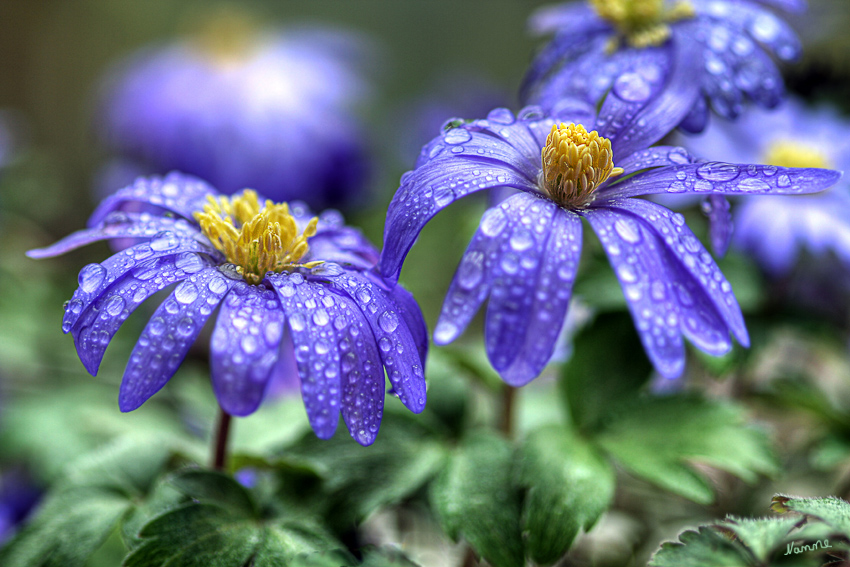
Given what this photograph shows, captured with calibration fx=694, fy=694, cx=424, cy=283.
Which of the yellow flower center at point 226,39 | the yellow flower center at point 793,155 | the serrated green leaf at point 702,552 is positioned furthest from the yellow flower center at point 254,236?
the yellow flower center at point 226,39

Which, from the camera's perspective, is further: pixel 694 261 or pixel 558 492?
pixel 558 492

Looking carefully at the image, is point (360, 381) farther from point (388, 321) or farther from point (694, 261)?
point (694, 261)

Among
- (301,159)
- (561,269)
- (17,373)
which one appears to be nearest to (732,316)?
(561,269)

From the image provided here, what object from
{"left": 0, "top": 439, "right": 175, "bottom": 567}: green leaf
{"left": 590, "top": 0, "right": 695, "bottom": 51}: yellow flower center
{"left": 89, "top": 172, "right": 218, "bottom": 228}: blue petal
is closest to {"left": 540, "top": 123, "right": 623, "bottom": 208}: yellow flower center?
{"left": 590, "top": 0, "right": 695, "bottom": 51}: yellow flower center

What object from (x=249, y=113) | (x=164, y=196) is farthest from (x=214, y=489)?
(x=249, y=113)

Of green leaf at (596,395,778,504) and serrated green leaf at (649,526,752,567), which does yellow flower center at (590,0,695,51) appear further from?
serrated green leaf at (649,526,752,567)

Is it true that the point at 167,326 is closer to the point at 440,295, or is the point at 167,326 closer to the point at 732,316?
the point at 732,316

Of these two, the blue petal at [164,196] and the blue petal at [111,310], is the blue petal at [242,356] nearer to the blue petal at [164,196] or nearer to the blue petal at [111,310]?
the blue petal at [111,310]
